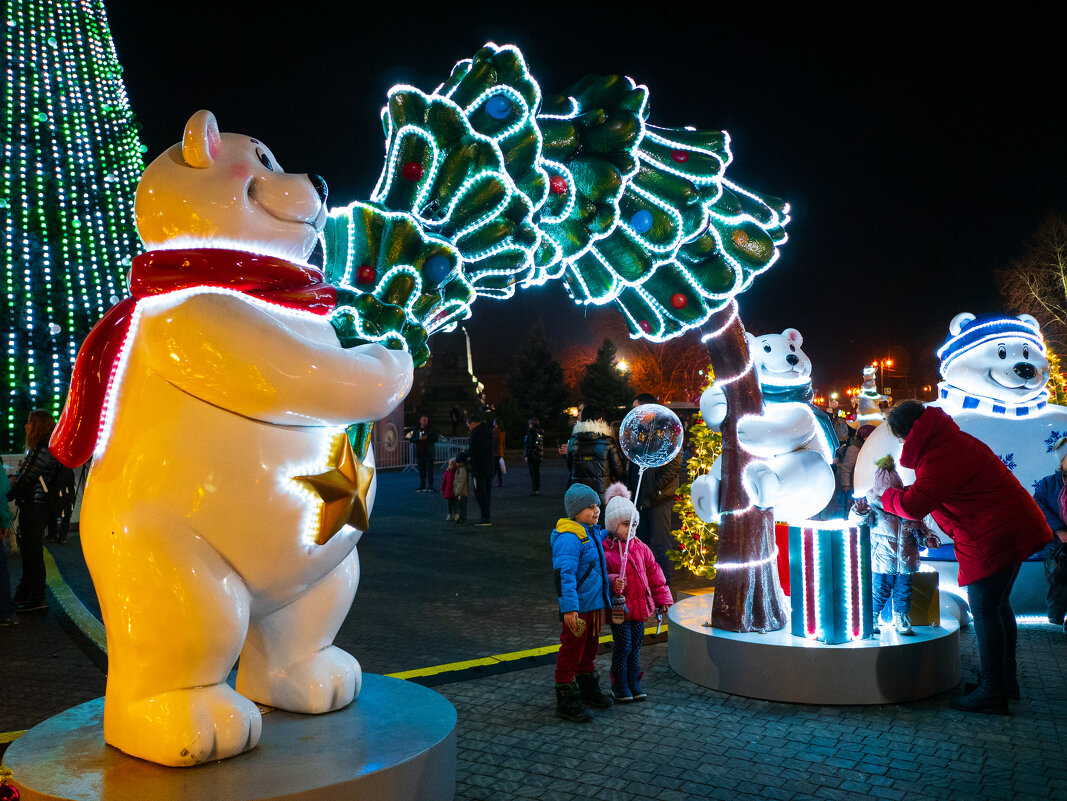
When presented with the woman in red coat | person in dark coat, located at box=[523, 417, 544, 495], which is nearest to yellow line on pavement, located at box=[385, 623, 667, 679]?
the woman in red coat

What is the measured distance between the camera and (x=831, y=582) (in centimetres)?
525

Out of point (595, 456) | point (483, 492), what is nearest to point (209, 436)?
point (595, 456)

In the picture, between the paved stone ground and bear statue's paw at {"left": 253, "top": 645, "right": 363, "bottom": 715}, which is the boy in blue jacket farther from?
bear statue's paw at {"left": 253, "top": 645, "right": 363, "bottom": 715}

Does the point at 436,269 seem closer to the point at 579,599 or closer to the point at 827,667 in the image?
the point at 579,599

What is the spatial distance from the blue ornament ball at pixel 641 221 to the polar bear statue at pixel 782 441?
1355 mm

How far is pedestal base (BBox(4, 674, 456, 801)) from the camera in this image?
262 cm

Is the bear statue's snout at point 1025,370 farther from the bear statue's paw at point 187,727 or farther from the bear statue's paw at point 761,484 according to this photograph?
the bear statue's paw at point 187,727

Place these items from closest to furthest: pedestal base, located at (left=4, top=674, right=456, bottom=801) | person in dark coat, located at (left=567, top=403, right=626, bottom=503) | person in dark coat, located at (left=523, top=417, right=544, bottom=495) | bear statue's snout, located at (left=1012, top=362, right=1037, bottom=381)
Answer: pedestal base, located at (left=4, top=674, right=456, bottom=801)
bear statue's snout, located at (left=1012, top=362, right=1037, bottom=381)
person in dark coat, located at (left=567, top=403, right=626, bottom=503)
person in dark coat, located at (left=523, top=417, right=544, bottom=495)

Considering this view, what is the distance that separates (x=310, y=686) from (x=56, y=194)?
12295 mm

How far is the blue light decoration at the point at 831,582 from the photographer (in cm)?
523

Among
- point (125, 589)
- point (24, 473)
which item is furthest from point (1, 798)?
point (24, 473)

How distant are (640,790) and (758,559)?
2008 mm

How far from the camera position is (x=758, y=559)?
5.53 m

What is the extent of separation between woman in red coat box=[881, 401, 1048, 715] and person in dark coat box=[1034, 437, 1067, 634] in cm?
225
